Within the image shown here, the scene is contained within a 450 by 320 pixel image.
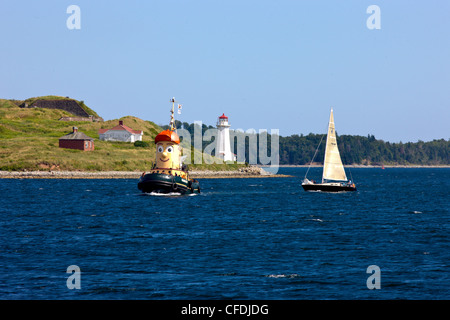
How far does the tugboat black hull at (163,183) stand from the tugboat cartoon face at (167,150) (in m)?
1.42

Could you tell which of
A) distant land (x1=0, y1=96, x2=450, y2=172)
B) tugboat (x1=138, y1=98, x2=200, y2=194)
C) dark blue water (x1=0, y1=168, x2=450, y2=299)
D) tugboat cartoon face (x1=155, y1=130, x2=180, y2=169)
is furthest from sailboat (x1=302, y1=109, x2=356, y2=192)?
distant land (x1=0, y1=96, x2=450, y2=172)

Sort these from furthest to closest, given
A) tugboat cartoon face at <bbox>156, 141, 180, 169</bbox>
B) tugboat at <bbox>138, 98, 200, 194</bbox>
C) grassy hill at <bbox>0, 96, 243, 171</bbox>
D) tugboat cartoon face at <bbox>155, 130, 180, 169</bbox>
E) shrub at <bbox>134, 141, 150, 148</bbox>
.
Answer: shrub at <bbox>134, 141, 150, 148</bbox> → grassy hill at <bbox>0, 96, 243, 171</bbox> → tugboat cartoon face at <bbox>156, 141, 180, 169</bbox> → tugboat at <bbox>138, 98, 200, 194</bbox> → tugboat cartoon face at <bbox>155, 130, 180, 169</bbox>

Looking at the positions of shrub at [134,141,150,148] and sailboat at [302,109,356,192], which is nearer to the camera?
sailboat at [302,109,356,192]

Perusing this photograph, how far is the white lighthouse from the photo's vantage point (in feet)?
511

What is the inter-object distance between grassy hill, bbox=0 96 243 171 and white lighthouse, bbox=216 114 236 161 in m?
3.32

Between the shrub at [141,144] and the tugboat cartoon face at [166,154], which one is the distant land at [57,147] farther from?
the tugboat cartoon face at [166,154]

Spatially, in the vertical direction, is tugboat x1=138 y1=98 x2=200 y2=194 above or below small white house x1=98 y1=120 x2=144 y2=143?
below

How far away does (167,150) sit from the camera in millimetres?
67875

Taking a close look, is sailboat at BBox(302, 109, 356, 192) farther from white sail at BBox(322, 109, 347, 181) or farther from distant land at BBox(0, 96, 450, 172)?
distant land at BBox(0, 96, 450, 172)

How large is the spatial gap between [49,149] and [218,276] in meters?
115

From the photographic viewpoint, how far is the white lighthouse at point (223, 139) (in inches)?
6137

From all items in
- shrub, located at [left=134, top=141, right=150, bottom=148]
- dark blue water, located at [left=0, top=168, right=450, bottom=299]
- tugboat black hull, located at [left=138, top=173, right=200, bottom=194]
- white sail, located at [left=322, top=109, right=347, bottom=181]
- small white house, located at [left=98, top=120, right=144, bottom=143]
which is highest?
small white house, located at [left=98, top=120, right=144, bottom=143]

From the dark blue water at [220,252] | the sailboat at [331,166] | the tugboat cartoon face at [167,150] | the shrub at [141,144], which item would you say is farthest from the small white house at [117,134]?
the dark blue water at [220,252]
